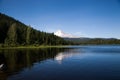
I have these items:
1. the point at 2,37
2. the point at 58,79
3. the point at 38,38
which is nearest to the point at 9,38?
the point at 2,37

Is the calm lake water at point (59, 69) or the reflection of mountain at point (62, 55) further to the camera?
the reflection of mountain at point (62, 55)

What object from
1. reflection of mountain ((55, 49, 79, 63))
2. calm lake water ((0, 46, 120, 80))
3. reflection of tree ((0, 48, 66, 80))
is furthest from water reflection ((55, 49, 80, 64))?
calm lake water ((0, 46, 120, 80))

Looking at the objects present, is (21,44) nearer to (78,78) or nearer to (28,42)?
(28,42)

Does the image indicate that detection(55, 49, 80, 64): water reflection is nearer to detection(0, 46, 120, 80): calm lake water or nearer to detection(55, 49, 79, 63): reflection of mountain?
detection(55, 49, 79, 63): reflection of mountain

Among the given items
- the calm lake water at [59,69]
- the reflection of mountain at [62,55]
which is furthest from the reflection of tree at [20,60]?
the reflection of mountain at [62,55]

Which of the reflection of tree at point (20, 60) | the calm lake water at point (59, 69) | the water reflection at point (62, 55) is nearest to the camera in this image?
the calm lake water at point (59, 69)

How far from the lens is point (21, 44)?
165125 mm

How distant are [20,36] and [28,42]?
996 centimetres

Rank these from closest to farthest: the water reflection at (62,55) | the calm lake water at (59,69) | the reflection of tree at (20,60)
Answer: the calm lake water at (59,69)
the reflection of tree at (20,60)
the water reflection at (62,55)

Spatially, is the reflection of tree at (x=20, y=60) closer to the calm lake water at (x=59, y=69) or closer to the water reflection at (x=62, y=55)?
the calm lake water at (x=59, y=69)

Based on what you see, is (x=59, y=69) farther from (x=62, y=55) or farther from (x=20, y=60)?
(x=62, y=55)

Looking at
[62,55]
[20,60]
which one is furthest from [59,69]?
[62,55]

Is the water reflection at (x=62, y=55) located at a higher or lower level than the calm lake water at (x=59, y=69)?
higher

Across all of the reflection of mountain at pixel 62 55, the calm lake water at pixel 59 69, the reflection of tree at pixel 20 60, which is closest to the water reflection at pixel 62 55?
the reflection of mountain at pixel 62 55
